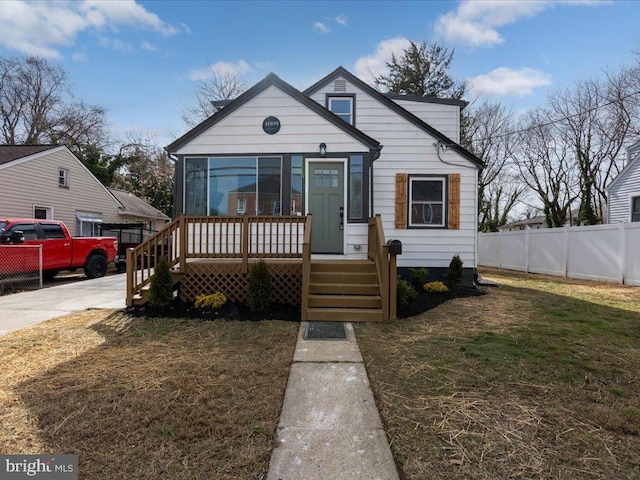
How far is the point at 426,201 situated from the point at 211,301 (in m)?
5.57

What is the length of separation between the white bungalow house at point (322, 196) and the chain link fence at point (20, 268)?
358 cm

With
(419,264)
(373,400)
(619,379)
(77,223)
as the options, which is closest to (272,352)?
(373,400)

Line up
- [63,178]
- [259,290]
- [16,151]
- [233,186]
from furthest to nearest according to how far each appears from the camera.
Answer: [63,178], [16,151], [233,186], [259,290]

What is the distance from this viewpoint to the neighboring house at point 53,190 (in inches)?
533

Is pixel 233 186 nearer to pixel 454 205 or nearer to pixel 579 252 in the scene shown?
pixel 454 205

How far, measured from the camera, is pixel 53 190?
15.4 meters

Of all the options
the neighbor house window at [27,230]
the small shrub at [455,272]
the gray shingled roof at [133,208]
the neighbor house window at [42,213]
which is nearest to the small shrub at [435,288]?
the small shrub at [455,272]

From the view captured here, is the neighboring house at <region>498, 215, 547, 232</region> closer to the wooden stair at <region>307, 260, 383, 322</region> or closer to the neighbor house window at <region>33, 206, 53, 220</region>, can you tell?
the wooden stair at <region>307, 260, 383, 322</region>

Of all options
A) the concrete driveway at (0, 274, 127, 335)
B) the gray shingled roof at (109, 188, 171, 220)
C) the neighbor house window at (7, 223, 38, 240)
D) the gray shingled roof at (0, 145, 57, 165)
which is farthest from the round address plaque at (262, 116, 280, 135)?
the gray shingled roof at (109, 188, 171, 220)

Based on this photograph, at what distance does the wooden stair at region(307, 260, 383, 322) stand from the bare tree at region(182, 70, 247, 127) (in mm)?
21568

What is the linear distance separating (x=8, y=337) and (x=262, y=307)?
335 centimetres

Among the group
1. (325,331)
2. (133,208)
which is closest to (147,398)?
(325,331)

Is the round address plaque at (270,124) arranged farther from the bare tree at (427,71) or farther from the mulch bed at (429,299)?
the bare tree at (427,71)

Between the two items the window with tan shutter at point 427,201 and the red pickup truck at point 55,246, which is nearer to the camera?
the window with tan shutter at point 427,201
